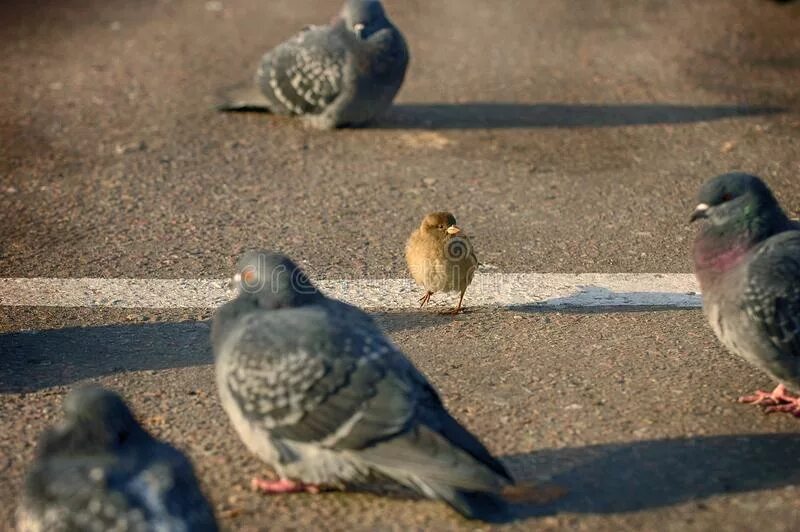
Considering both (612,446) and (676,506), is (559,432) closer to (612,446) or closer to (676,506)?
(612,446)

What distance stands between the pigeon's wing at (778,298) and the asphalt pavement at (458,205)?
A: 396 mm

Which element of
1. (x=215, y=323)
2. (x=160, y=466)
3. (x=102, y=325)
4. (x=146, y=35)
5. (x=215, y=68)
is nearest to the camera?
(x=160, y=466)

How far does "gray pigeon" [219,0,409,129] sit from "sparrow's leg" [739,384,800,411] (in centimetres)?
432

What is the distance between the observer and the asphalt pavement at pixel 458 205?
4566mm

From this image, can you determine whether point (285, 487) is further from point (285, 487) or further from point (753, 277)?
point (753, 277)

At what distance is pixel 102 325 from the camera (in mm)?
5844

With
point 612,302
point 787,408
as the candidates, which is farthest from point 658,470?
point 612,302

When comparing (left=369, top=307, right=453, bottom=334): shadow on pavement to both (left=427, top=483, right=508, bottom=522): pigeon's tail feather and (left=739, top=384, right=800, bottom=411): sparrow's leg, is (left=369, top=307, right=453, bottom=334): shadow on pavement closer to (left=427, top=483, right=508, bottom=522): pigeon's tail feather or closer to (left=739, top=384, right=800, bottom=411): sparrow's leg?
(left=739, top=384, right=800, bottom=411): sparrow's leg

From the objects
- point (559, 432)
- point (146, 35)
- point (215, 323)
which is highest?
point (215, 323)

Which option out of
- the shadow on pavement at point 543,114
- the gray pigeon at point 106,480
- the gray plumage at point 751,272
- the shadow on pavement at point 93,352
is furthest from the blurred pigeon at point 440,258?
the shadow on pavement at point 543,114

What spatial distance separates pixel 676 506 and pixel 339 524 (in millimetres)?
1179

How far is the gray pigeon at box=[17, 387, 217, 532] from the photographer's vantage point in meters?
3.39

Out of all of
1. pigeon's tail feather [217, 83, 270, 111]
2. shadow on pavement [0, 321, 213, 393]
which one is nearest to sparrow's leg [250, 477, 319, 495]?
shadow on pavement [0, 321, 213, 393]

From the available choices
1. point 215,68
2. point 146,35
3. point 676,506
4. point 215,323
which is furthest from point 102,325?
point 146,35
